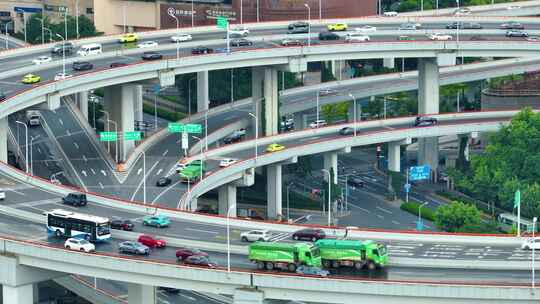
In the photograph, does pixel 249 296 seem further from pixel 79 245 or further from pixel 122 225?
pixel 122 225

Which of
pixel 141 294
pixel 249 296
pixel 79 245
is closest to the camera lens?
pixel 249 296

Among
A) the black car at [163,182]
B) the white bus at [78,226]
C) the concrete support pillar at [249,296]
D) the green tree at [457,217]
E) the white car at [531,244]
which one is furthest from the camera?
the black car at [163,182]

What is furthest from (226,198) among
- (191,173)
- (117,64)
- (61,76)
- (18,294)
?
(18,294)

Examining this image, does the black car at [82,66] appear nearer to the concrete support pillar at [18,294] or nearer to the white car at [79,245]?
the concrete support pillar at [18,294]

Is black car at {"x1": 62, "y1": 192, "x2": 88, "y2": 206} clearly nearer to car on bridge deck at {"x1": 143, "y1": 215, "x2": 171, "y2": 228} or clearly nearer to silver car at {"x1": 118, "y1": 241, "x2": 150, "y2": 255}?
car on bridge deck at {"x1": 143, "y1": 215, "x2": 171, "y2": 228}

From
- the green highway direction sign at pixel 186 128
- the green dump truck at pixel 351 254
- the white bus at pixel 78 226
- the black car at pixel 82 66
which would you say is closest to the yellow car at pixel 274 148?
the green highway direction sign at pixel 186 128

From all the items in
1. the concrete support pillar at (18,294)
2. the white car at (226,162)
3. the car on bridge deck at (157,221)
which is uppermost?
the car on bridge deck at (157,221)

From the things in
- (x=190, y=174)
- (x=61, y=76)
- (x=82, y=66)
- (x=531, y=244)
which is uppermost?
(x=82, y=66)
